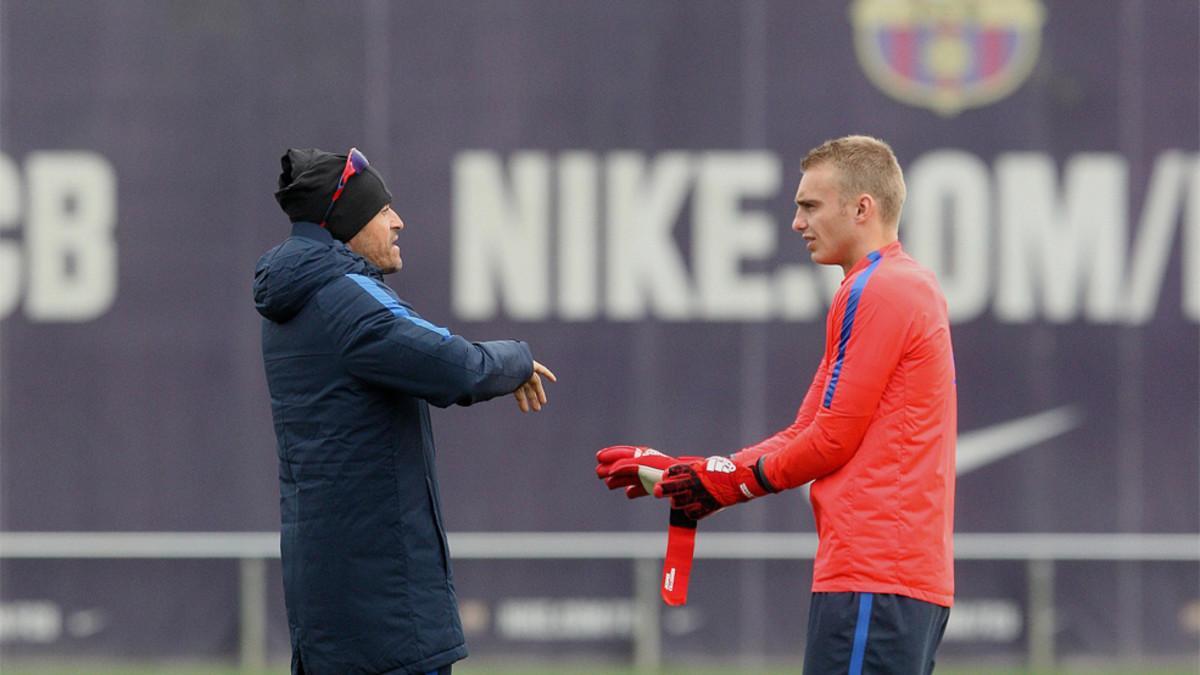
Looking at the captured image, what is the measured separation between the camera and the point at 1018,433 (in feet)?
24.4

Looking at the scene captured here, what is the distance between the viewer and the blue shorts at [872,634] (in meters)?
3.41

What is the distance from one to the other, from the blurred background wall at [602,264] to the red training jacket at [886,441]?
392cm

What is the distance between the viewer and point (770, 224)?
7570 millimetres

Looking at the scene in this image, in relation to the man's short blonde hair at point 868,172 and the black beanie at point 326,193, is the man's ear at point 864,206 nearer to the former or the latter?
the man's short blonde hair at point 868,172

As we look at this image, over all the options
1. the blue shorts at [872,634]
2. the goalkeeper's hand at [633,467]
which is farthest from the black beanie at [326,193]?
the blue shorts at [872,634]

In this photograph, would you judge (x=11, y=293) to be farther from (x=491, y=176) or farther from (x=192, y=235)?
(x=491, y=176)

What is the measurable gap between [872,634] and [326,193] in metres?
1.50

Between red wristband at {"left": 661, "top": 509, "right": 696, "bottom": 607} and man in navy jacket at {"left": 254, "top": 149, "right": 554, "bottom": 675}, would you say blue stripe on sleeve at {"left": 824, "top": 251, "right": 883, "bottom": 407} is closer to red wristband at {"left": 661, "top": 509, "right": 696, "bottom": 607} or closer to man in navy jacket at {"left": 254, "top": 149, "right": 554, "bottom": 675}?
red wristband at {"left": 661, "top": 509, "right": 696, "bottom": 607}

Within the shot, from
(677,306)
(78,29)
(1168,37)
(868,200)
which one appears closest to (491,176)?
(677,306)

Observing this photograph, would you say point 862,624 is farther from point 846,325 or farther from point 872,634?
point 846,325

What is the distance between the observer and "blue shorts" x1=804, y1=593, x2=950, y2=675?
3.41m

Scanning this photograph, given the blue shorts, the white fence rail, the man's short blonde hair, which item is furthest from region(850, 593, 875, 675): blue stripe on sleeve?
the white fence rail

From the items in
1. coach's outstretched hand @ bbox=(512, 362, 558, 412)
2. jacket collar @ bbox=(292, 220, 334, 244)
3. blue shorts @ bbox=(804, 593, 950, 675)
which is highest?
jacket collar @ bbox=(292, 220, 334, 244)

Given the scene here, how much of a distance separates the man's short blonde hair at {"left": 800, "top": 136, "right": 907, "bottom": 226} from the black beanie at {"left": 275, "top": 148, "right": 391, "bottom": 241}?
3.25 feet
